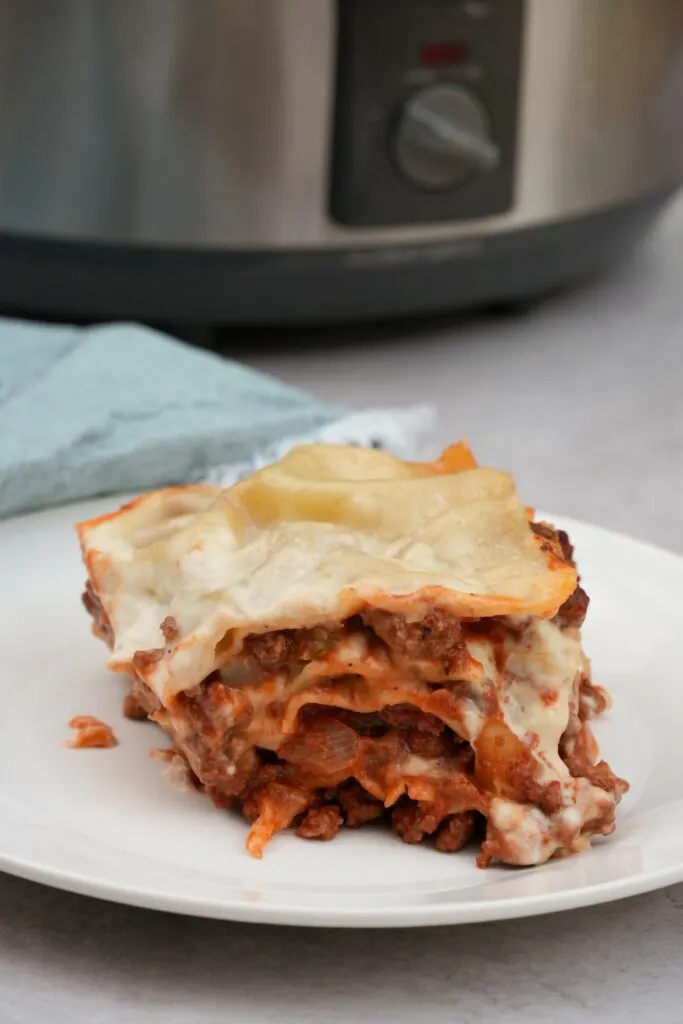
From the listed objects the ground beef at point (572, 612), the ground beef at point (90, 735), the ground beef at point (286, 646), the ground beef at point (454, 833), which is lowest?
the ground beef at point (90, 735)

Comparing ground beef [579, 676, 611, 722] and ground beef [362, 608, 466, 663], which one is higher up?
ground beef [362, 608, 466, 663]

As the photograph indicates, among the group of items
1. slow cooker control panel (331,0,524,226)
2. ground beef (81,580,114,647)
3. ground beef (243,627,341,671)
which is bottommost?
ground beef (81,580,114,647)

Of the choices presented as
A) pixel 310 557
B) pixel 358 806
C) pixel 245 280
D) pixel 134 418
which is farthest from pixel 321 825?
pixel 245 280

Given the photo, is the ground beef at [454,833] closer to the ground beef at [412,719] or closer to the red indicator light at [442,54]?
the ground beef at [412,719]

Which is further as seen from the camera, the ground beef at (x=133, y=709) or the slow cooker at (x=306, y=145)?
the slow cooker at (x=306, y=145)

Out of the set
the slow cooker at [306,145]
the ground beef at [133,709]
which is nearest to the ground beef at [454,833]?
the ground beef at [133,709]

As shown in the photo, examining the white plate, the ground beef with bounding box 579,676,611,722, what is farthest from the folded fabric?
the ground beef with bounding box 579,676,611,722

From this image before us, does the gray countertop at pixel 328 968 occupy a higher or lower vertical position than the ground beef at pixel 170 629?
lower

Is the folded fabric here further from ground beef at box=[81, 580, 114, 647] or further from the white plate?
ground beef at box=[81, 580, 114, 647]
